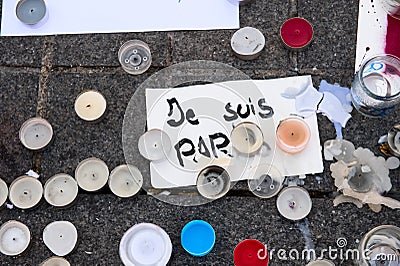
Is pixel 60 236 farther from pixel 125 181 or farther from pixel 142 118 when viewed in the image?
pixel 142 118

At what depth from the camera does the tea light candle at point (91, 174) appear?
1.35 meters

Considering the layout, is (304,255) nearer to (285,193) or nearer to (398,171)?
(285,193)

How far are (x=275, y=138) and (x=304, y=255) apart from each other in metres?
0.27

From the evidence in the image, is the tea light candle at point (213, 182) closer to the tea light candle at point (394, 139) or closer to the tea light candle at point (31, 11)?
the tea light candle at point (394, 139)

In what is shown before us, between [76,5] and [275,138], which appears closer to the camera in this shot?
[275,138]

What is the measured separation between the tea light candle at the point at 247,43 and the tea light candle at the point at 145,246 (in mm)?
453

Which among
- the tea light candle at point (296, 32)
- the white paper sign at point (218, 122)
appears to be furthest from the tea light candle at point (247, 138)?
A: the tea light candle at point (296, 32)

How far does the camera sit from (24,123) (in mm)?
1386

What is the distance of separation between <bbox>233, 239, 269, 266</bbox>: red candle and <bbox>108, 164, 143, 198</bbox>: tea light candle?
0.27 m

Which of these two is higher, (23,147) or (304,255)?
(23,147)

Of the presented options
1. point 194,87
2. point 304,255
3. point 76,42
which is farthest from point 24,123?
point 304,255

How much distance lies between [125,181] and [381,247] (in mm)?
584

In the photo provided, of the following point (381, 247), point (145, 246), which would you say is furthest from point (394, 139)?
point (145, 246)

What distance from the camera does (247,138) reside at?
4.43ft
